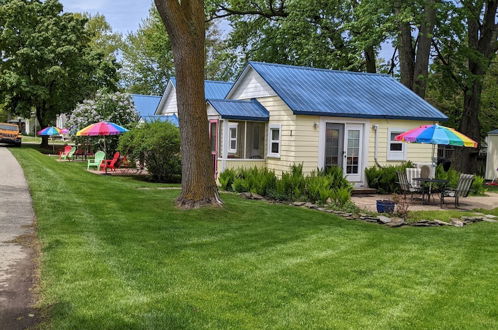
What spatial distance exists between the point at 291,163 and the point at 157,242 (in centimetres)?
866

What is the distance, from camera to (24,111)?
34812 mm

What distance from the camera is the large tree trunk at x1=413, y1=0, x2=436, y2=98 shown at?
A: 20562mm

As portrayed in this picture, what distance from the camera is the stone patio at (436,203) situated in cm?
1337

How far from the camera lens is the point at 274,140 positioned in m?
16.7

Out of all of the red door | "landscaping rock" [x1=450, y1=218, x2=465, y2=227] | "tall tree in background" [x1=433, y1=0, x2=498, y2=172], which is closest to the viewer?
"landscaping rock" [x1=450, y1=218, x2=465, y2=227]

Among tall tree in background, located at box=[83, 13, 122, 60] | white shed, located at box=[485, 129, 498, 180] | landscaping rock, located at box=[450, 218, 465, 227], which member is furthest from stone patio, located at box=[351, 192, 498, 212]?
tall tree in background, located at box=[83, 13, 122, 60]

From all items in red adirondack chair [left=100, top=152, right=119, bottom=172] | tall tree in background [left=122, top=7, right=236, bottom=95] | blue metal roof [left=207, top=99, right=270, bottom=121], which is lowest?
red adirondack chair [left=100, top=152, right=119, bottom=172]

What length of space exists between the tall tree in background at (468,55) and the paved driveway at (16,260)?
19.1m

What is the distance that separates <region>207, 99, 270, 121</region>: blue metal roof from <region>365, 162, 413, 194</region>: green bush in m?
4.07

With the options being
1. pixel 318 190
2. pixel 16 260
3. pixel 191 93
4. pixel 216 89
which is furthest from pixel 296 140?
pixel 216 89

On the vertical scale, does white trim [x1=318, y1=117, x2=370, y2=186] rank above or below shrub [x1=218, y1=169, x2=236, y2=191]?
above

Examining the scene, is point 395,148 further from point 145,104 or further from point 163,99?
point 145,104

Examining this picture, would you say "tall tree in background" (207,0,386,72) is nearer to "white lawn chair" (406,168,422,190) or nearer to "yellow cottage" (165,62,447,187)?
"yellow cottage" (165,62,447,187)

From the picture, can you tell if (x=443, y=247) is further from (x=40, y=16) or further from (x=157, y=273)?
(x=40, y=16)
